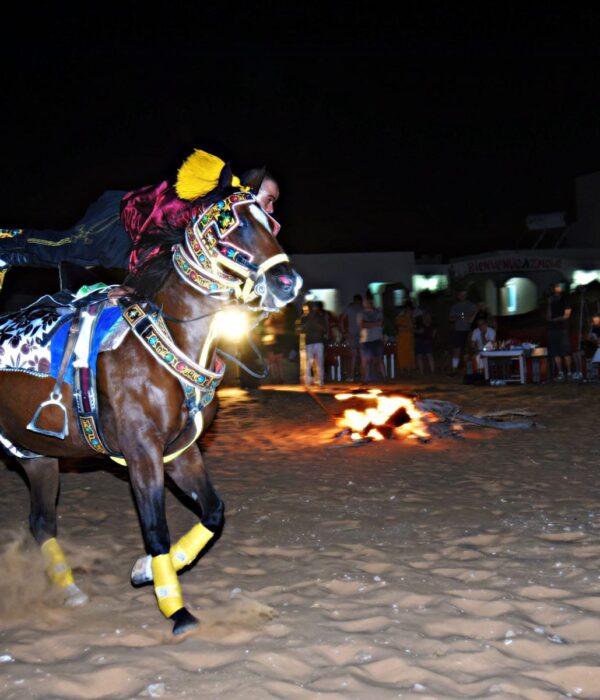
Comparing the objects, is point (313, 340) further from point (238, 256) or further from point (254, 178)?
point (238, 256)

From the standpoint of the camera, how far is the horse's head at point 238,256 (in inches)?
148

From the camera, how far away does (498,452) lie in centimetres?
811

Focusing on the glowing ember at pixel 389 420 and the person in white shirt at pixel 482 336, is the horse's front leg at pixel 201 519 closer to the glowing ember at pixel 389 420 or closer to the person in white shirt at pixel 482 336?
the glowing ember at pixel 389 420

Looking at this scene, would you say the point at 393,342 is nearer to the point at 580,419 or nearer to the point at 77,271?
the point at 580,419

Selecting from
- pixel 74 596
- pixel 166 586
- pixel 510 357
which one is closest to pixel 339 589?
pixel 166 586

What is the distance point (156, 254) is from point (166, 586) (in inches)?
73.2

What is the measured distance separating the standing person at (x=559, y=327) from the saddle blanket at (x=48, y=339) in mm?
12546

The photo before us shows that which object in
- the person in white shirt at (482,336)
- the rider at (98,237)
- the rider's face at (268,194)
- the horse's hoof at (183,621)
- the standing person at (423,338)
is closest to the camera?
the horse's hoof at (183,621)

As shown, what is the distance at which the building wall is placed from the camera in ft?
80.6

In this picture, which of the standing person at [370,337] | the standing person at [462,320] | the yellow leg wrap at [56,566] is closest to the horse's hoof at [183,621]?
the yellow leg wrap at [56,566]

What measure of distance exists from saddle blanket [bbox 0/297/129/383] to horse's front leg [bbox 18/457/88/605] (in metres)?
0.83

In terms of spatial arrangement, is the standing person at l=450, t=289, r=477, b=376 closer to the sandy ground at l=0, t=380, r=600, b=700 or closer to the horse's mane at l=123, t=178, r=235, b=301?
the sandy ground at l=0, t=380, r=600, b=700

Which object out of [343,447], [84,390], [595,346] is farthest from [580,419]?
[84,390]

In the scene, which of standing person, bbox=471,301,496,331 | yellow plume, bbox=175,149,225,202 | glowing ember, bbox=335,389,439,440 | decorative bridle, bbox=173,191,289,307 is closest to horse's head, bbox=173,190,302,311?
decorative bridle, bbox=173,191,289,307
